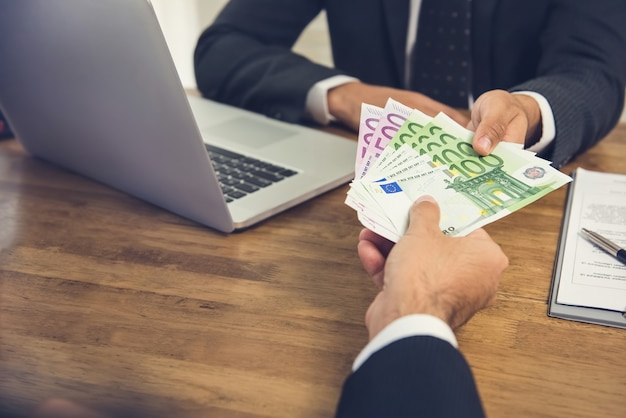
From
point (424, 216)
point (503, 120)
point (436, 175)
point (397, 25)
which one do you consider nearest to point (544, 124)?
point (503, 120)

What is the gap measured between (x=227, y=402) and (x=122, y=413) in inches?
3.9

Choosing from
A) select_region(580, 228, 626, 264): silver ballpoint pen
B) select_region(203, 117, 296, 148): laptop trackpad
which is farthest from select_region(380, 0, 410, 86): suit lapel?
select_region(580, 228, 626, 264): silver ballpoint pen

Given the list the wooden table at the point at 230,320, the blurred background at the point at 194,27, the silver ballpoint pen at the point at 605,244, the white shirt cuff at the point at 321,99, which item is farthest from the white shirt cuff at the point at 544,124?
the blurred background at the point at 194,27

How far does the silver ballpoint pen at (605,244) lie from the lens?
849 millimetres

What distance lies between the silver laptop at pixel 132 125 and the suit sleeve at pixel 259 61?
0.15m

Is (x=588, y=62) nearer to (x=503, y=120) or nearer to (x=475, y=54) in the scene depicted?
(x=475, y=54)

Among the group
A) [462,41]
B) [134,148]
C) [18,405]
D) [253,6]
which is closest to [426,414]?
[18,405]

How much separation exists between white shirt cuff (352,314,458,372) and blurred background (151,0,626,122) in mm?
2434

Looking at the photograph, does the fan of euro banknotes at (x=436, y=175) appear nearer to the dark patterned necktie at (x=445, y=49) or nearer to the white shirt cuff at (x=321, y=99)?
the white shirt cuff at (x=321, y=99)

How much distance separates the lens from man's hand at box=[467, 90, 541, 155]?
874mm

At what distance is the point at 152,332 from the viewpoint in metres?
0.75

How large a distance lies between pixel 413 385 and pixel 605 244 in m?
0.42

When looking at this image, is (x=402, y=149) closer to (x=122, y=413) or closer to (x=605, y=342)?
(x=605, y=342)

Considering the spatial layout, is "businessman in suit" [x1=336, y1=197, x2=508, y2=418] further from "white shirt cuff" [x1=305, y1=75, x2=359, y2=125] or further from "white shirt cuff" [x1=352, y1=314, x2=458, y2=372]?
"white shirt cuff" [x1=305, y1=75, x2=359, y2=125]
